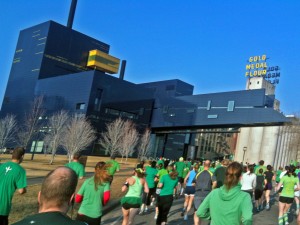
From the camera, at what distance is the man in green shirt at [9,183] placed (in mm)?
5984

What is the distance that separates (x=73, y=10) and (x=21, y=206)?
10457cm

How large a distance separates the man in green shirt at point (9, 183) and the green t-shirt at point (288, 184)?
28.0 feet

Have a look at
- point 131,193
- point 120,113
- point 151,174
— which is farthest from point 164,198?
point 120,113

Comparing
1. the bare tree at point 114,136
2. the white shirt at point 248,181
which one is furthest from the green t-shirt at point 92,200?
the bare tree at point 114,136

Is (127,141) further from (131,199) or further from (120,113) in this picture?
(131,199)

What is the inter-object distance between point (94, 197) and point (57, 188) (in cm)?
432

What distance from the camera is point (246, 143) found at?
74688 mm

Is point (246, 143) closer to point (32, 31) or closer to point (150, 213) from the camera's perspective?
point (150, 213)

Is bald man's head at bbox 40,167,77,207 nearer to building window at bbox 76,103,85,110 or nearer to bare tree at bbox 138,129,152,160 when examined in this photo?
bare tree at bbox 138,129,152,160

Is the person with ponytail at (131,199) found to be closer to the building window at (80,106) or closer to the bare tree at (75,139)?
the bare tree at (75,139)

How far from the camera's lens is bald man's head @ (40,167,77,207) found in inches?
98.7

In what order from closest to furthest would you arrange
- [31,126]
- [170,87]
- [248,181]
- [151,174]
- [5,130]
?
[151,174], [248,181], [31,126], [5,130], [170,87]

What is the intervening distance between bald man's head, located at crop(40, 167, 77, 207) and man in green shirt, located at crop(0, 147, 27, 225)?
3.84m

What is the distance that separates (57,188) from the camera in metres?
2.54
